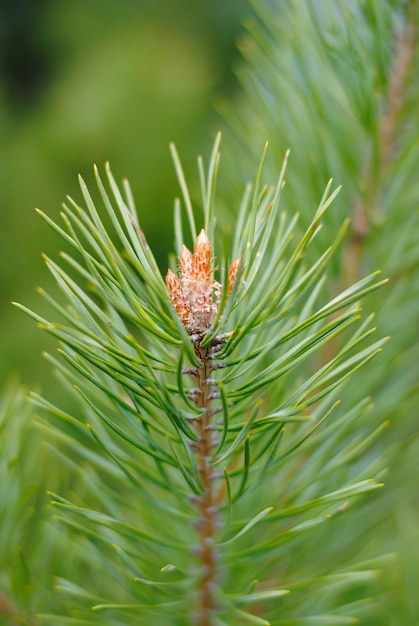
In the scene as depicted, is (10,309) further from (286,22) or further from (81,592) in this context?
(81,592)

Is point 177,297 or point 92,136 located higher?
point 92,136

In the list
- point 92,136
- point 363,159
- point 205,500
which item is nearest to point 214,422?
point 205,500

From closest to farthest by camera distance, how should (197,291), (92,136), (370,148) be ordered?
1. (197,291)
2. (370,148)
3. (92,136)

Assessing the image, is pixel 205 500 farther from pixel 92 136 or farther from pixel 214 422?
pixel 92 136

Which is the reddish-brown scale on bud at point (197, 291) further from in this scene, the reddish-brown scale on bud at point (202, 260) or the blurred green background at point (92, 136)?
the blurred green background at point (92, 136)

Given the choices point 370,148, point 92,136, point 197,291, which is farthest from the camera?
point 92,136

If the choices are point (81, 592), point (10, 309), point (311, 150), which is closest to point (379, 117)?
point (311, 150)

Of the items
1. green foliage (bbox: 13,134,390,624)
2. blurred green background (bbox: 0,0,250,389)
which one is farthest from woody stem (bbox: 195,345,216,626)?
blurred green background (bbox: 0,0,250,389)
